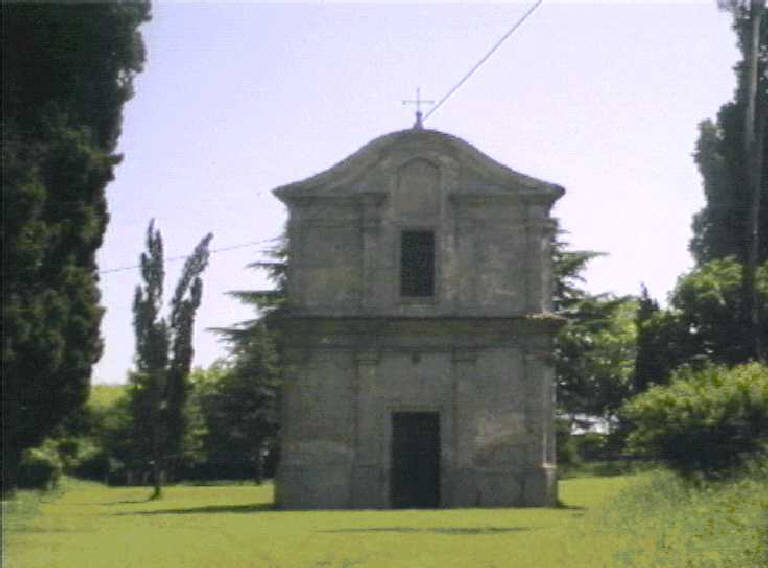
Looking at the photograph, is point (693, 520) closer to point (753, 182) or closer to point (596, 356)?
point (753, 182)

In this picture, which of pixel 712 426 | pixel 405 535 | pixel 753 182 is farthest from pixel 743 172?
pixel 405 535

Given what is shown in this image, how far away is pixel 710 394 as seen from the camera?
2378 centimetres

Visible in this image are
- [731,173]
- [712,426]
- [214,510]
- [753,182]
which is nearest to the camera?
[712,426]

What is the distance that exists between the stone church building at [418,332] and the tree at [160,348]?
37.0 ft

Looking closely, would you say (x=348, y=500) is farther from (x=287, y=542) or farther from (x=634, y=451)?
(x=287, y=542)

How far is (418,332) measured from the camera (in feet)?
108

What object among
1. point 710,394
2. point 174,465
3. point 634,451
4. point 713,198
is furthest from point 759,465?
point 174,465

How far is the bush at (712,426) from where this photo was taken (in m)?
23.4

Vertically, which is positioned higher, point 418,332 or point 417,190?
point 417,190

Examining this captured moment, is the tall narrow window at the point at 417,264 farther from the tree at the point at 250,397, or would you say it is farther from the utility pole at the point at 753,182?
the tree at the point at 250,397

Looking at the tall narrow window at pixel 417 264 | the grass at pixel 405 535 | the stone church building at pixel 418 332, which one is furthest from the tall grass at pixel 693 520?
the tall narrow window at pixel 417 264

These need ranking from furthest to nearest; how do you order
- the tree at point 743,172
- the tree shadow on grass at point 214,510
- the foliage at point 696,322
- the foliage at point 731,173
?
the foliage at point 696,322 < the foliage at point 731,173 < the tree at point 743,172 < the tree shadow on grass at point 214,510

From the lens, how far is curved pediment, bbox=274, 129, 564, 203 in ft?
110

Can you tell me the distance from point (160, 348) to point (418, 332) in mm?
13918
